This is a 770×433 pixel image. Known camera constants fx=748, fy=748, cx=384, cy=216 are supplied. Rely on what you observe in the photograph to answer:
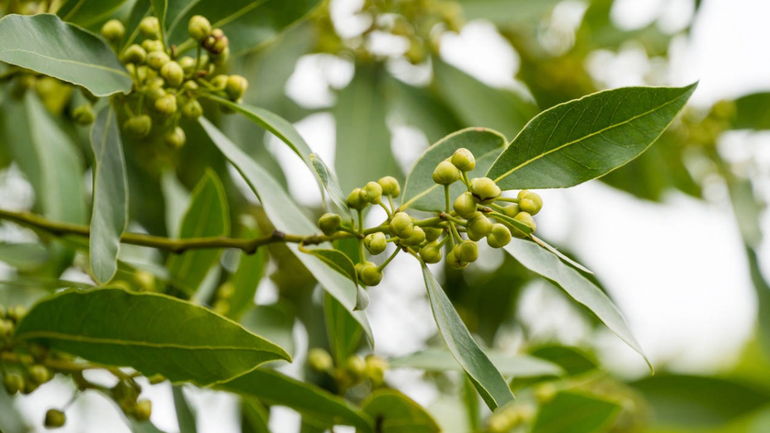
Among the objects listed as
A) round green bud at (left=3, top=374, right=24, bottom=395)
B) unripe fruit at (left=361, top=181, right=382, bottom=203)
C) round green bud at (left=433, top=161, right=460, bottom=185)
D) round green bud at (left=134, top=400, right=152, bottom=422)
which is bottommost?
round green bud at (left=134, top=400, right=152, bottom=422)

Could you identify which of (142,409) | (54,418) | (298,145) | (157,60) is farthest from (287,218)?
(54,418)

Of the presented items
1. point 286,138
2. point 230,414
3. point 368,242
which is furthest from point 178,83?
point 230,414

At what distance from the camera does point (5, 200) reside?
1892 millimetres

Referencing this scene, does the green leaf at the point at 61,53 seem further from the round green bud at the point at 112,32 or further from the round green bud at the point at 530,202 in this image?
A: the round green bud at the point at 530,202

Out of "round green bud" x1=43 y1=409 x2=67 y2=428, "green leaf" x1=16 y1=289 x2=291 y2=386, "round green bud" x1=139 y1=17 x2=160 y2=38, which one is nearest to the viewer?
"green leaf" x1=16 y1=289 x2=291 y2=386

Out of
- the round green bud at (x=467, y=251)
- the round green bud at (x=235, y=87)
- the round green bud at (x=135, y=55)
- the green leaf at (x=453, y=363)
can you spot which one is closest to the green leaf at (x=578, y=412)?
the green leaf at (x=453, y=363)

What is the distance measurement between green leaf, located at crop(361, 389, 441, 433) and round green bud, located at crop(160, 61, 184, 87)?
1.74 feet

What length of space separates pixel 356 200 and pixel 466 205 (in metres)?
0.12

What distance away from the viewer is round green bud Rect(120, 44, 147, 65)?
0.88m

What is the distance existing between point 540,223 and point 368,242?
5.08 feet

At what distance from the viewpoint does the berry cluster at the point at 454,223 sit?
2.38 ft

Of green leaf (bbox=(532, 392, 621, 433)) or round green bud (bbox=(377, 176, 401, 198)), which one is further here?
green leaf (bbox=(532, 392, 621, 433))

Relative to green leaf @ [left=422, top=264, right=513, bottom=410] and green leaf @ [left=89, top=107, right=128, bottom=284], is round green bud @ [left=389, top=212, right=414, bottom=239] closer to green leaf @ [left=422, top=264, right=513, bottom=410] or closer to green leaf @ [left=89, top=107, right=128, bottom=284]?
green leaf @ [left=422, top=264, right=513, bottom=410]

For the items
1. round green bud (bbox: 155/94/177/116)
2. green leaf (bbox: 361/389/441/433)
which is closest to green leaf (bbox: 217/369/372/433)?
green leaf (bbox: 361/389/441/433)
